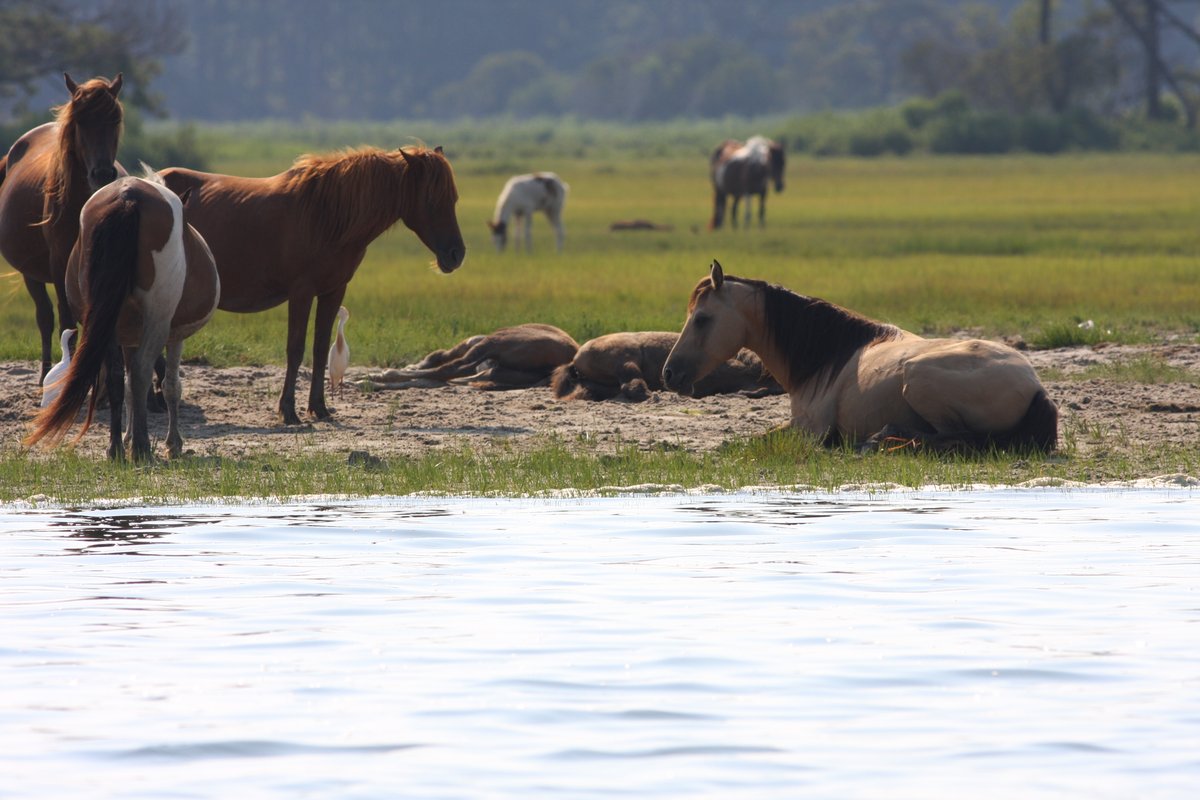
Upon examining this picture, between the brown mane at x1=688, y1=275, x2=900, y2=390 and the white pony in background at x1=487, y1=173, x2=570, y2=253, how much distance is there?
17073 millimetres

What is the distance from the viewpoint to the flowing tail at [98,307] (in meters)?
9.57

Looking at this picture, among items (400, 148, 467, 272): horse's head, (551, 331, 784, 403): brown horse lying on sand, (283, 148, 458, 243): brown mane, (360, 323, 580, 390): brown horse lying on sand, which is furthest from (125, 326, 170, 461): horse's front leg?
(551, 331, 784, 403): brown horse lying on sand

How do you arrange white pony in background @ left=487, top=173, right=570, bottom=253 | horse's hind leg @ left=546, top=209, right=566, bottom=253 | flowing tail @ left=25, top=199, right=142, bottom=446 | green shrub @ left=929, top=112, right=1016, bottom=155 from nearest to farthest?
flowing tail @ left=25, top=199, right=142, bottom=446, horse's hind leg @ left=546, top=209, right=566, bottom=253, white pony in background @ left=487, top=173, right=570, bottom=253, green shrub @ left=929, top=112, right=1016, bottom=155

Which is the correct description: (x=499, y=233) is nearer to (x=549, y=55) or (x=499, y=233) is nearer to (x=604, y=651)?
(x=604, y=651)

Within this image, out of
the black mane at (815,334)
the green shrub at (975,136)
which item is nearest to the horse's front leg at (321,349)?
the black mane at (815,334)

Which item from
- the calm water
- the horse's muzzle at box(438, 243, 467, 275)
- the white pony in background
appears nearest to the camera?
the calm water

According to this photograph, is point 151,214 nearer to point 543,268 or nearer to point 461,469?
point 461,469

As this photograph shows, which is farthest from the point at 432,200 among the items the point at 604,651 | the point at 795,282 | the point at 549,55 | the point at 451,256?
the point at 549,55

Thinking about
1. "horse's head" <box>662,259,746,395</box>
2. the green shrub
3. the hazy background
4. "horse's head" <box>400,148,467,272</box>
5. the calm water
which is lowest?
the calm water

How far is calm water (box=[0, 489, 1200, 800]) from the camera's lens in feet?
16.4

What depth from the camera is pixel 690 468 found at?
10.0 metres

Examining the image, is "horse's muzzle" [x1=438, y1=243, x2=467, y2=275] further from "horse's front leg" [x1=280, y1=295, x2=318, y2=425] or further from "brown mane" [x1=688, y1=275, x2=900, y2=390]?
"brown mane" [x1=688, y1=275, x2=900, y2=390]

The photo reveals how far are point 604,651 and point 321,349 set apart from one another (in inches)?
248

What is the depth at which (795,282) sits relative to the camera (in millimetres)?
20359
